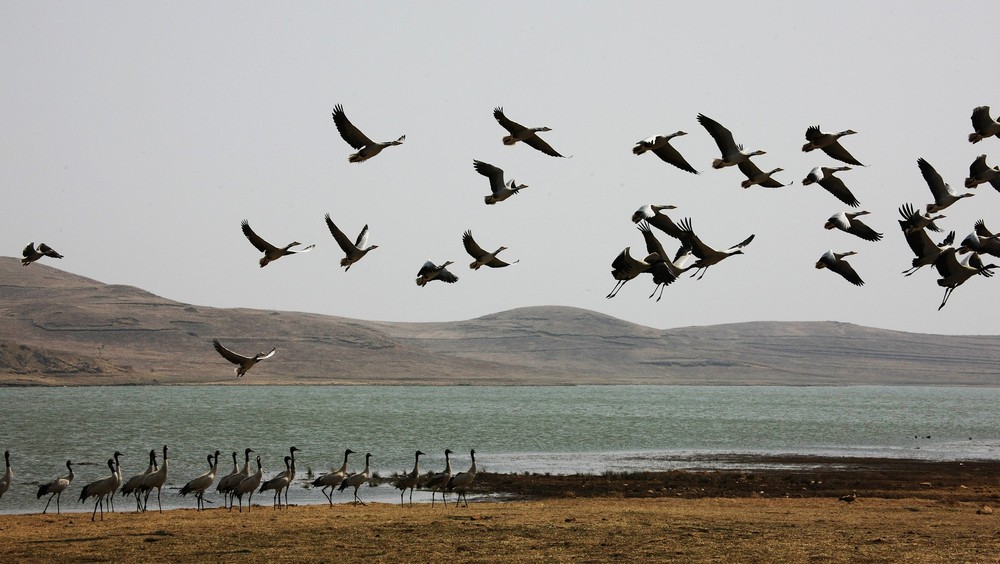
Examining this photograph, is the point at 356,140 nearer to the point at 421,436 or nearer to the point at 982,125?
the point at 982,125

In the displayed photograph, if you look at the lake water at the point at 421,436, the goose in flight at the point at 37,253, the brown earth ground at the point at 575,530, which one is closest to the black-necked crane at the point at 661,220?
the brown earth ground at the point at 575,530

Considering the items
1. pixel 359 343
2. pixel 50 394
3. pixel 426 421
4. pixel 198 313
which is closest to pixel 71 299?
pixel 198 313

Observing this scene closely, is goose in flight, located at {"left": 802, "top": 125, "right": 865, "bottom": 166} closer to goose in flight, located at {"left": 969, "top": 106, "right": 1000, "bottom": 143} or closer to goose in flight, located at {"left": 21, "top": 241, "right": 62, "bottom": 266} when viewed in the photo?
goose in flight, located at {"left": 969, "top": 106, "right": 1000, "bottom": 143}

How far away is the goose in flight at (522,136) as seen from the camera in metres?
17.6

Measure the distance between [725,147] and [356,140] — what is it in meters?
5.82

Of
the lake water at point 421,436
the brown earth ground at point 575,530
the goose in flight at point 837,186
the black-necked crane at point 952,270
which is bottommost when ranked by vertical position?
the lake water at point 421,436

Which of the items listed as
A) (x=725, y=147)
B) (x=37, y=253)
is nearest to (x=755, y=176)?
(x=725, y=147)

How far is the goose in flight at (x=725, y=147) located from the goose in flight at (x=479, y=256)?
13.5 feet

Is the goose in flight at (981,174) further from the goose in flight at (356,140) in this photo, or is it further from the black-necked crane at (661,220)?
the goose in flight at (356,140)

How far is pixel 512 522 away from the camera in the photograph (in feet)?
69.6

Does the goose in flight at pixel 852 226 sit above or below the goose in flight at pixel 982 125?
below

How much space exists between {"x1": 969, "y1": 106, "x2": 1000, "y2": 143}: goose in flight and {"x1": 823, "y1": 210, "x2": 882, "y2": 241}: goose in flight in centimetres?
187

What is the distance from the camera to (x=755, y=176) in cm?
1678

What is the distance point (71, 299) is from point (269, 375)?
5278 centimetres
